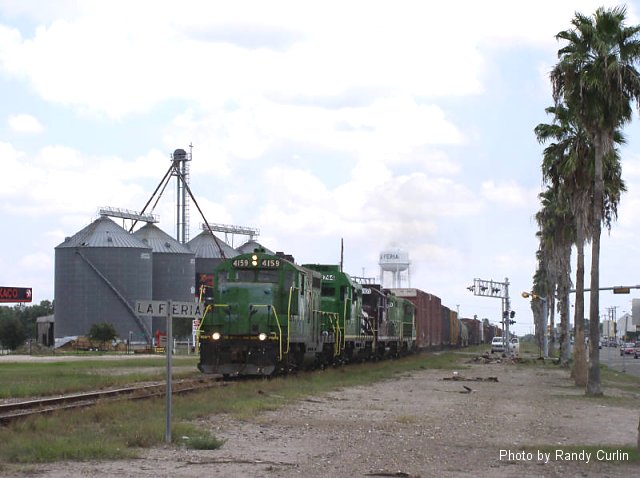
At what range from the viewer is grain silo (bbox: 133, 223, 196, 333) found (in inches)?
4914

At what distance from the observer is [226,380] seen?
99.6 ft

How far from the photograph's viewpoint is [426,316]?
7456 cm

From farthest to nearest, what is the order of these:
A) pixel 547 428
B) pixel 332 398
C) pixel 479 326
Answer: pixel 479 326 < pixel 332 398 < pixel 547 428

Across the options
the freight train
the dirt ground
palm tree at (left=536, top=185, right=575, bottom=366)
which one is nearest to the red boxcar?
palm tree at (left=536, top=185, right=575, bottom=366)

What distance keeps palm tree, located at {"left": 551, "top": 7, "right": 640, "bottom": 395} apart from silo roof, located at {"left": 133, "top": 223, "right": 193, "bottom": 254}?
99217mm

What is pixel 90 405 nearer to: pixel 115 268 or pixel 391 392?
pixel 391 392

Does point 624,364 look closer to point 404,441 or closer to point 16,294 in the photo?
point 16,294

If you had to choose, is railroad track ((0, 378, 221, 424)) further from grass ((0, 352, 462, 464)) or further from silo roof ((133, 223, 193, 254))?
silo roof ((133, 223, 193, 254))

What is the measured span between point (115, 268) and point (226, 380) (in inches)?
3423

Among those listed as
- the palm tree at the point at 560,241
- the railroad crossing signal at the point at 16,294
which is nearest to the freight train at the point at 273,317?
the palm tree at the point at 560,241

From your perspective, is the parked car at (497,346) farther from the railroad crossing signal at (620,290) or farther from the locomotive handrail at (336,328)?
the locomotive handrail at (336,328)

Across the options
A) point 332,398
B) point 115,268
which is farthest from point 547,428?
point 115,268

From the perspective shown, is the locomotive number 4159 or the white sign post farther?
the locomotive number 4159

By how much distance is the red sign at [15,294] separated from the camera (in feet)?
222
